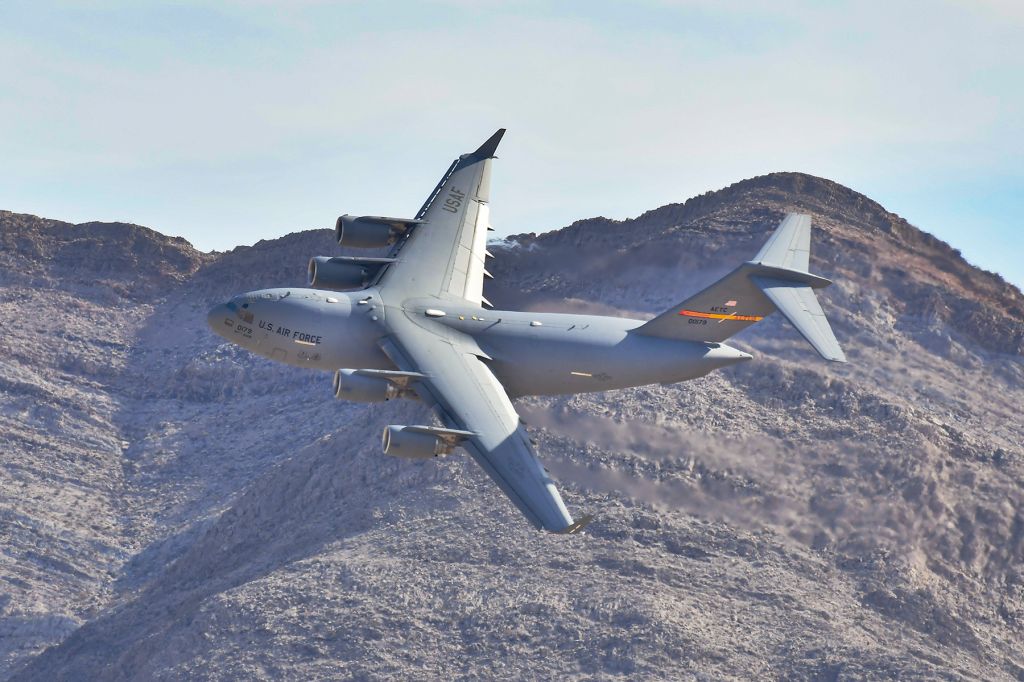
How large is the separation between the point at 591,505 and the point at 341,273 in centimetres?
1664

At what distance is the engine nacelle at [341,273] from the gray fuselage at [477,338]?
7.62 feet

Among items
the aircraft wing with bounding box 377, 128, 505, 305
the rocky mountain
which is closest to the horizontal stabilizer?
the aircraft wing with bounding box 377, 128, 505, 305

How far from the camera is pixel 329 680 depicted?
60.4m

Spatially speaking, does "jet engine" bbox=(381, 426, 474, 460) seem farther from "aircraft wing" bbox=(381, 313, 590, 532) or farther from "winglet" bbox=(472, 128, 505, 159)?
"winglet" bbox=(472, 128, 505, 159)

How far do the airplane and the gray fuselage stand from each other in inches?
1.2

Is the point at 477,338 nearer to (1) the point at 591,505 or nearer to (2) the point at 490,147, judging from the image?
(2) the point at 490,147

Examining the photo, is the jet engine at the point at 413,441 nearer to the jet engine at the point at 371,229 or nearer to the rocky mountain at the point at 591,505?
the jet engine at the point at 371,229


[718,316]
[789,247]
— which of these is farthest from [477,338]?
[789,247]

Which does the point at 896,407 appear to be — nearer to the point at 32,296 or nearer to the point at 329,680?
the point at 329,680

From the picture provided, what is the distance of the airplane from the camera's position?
162 ft

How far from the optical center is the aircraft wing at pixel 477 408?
46.0m

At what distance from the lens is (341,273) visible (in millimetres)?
55312

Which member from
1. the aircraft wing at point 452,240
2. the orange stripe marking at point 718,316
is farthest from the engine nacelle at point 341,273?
the orange stripe marking at point 718,316

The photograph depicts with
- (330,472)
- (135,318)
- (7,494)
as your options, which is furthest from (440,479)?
(135,318)
